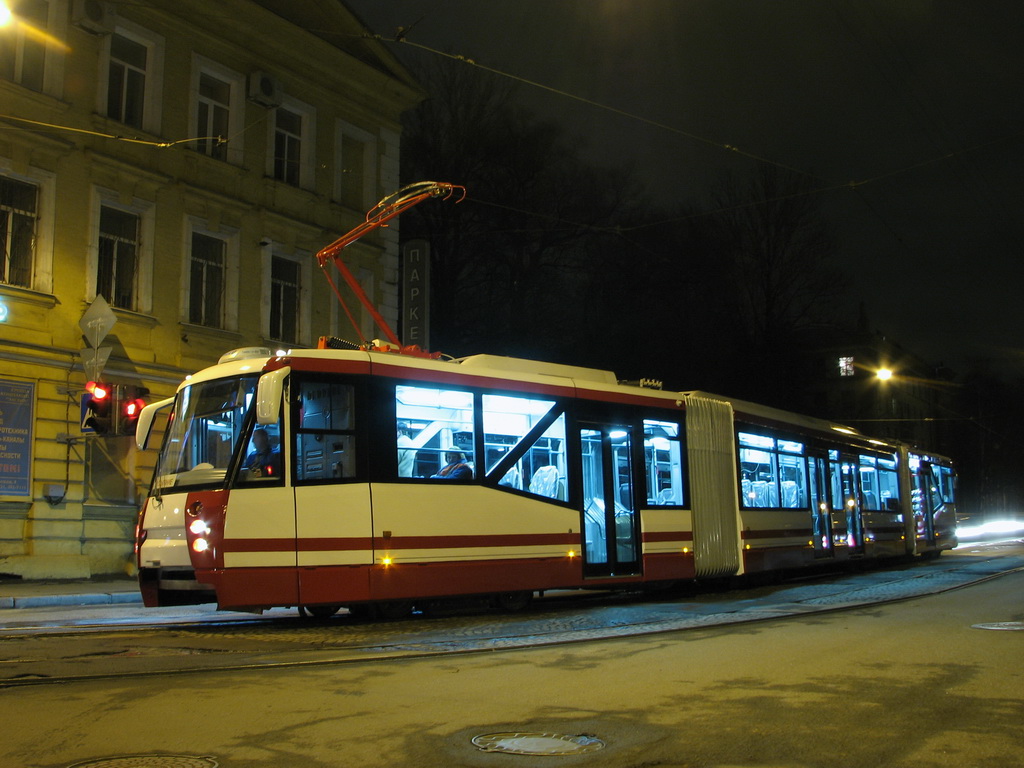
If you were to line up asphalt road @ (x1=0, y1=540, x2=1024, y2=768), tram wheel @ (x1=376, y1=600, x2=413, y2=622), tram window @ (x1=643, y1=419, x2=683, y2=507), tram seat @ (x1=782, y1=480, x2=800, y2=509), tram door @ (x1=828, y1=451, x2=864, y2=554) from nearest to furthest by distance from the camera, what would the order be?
asphalt road @ (x1=0, y1=540, x2=1024, y2=768), tram wheel @ (x1=376, y1=600, x2=413, y2=622), tram window @ (x1=643, y1=419, x2=683, y2=507), tram seat @ (x1=782, y1=480, x2=800, y2=509), tram door @ (x1=828, y1=451, x2=864, y2=554)

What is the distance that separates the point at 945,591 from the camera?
14719mm

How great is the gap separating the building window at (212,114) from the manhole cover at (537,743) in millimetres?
18759

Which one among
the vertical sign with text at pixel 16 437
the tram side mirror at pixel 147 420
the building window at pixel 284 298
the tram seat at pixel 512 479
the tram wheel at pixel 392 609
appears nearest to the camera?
the tram wheel at pixel 392 609

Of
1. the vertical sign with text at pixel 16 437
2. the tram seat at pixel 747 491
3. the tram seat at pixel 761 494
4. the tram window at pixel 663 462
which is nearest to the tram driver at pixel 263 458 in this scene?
the tram window at pixel 663 462

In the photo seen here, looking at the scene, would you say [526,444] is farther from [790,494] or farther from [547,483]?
[790,494]

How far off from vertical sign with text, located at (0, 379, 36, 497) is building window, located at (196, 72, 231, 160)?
6.93 metres

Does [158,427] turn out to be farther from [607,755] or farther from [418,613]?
[607,755]

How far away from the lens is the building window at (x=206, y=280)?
2106 centimetres

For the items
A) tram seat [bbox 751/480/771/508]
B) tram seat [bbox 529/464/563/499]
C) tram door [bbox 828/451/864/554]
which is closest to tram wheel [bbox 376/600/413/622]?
tram seat [bbox 529/464/563/499]

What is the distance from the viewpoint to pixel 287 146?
23.6 meters

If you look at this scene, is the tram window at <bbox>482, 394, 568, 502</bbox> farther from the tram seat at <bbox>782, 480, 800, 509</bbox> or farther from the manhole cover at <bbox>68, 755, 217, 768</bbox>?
the manhole cover at <bbox>68, 755, 217, 768</bbox>

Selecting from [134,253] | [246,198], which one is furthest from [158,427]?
[246,198]

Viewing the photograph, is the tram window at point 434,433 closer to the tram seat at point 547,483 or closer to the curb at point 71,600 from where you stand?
the tram seat at point 547,483

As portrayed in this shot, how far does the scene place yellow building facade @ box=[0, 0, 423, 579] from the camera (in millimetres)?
17609
